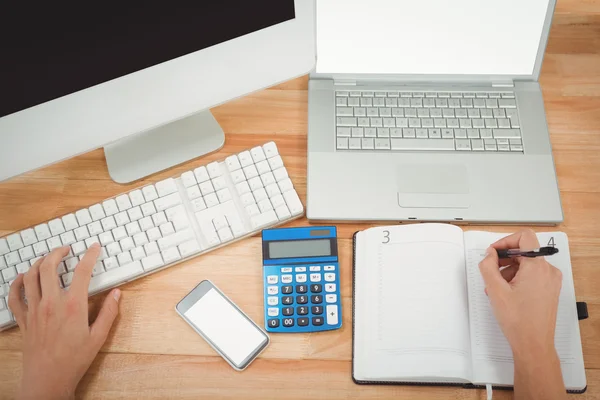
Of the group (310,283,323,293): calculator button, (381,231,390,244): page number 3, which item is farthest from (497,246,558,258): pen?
(310,283,323,293): calculator button

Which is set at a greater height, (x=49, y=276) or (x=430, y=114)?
(x=430, y=114)

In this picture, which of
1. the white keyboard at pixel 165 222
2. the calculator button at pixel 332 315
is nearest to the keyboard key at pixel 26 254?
the white keyboard at pixel 165 222

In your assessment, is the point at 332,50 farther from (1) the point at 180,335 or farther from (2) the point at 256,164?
(1) the point at 180,335

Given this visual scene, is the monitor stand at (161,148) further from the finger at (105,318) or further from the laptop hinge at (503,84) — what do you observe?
the laptop hinge at (503,84)

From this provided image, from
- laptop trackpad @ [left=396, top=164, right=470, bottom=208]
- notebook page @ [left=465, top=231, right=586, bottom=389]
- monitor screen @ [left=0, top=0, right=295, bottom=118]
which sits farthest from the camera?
laptop trackpad @ [left=396, top=164, right=470, bottom=208]

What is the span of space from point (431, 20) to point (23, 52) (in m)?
0.57

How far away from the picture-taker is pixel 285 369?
0.76 meters

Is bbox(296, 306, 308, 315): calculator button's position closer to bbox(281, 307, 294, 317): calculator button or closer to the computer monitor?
bbox(281, 307, 294, 317): calculator button

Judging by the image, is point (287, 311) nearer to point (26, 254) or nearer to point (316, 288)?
point (316, 288)

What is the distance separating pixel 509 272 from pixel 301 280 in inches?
11.7

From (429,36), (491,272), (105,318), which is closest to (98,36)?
(105,318)

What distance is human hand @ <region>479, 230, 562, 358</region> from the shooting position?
2.34 ft

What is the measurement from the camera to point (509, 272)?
2.55 ft

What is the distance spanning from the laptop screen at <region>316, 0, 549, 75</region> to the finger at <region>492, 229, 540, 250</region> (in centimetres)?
29
